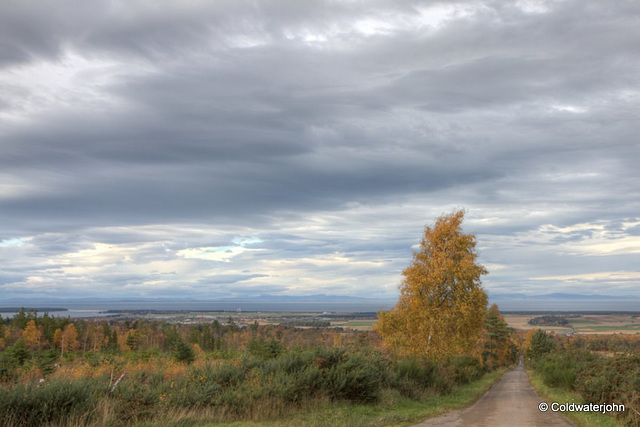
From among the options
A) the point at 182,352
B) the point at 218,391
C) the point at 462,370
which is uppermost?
the point at 218,391

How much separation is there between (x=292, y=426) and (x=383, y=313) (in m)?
17.4

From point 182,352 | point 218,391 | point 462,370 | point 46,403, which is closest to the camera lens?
point 46,403

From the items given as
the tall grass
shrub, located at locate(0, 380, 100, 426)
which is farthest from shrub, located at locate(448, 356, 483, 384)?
shrub, located at locate(0, 380, 100, 426)

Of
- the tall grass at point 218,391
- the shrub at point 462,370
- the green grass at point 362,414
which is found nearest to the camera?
the tall grass at point 218,391

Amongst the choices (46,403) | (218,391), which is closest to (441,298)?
(218,391)

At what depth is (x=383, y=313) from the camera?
29531 mm

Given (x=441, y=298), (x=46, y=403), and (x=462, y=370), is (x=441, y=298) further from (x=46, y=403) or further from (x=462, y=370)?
(x=46, y=403)

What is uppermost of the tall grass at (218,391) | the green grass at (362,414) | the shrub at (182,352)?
the tall grass at (218,391)

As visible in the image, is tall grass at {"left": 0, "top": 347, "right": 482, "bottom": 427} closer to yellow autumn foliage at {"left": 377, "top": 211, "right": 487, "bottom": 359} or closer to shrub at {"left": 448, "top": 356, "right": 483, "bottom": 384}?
yellow autumn foliage at {"left": 377, "top": 211, "right": 487, "bottom": 359}

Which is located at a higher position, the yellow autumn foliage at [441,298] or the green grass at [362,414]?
the yellow autumn foliage at [441,298]

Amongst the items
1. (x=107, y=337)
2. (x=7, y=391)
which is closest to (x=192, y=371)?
(x=7, y=391)

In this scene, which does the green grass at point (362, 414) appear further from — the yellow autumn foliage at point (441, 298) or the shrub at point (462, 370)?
the shrub at point (462, 370)

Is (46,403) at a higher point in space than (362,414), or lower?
higher

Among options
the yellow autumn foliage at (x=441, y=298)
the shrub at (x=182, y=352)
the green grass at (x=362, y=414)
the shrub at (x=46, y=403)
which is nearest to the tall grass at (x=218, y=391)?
the shrub at (x=46, y=403)
